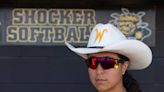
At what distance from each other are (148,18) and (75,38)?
0.74 meters

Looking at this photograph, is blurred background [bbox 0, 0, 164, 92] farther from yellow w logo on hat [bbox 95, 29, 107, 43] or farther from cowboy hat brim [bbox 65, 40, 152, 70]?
yellow w logo on hat [bbox 95, 29, 107, 43]

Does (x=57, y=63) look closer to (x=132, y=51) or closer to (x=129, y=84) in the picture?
(x=129, y=84)

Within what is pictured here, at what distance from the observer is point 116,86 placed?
12.3ft

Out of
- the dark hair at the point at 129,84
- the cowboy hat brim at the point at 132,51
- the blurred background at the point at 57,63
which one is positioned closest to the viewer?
the cowboy hat brim at the point at 132,51

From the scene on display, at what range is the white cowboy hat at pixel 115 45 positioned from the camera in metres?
3.72

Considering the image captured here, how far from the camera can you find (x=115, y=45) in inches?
145

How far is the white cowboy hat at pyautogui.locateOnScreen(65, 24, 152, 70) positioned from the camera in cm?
372

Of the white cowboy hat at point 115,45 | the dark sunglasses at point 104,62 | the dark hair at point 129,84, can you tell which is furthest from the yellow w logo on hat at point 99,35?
the dark hair at point 129,84

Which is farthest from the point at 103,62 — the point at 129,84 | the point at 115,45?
the point at 129,84

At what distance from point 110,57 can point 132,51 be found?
15 centimetres

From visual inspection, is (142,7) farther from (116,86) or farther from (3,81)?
(116,86)

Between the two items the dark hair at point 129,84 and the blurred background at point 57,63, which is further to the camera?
the blurred background at point 57,63

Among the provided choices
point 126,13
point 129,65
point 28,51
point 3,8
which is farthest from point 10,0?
point 129,65

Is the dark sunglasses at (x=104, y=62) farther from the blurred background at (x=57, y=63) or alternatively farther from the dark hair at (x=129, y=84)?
the blurred background at (x=57, y=63)
